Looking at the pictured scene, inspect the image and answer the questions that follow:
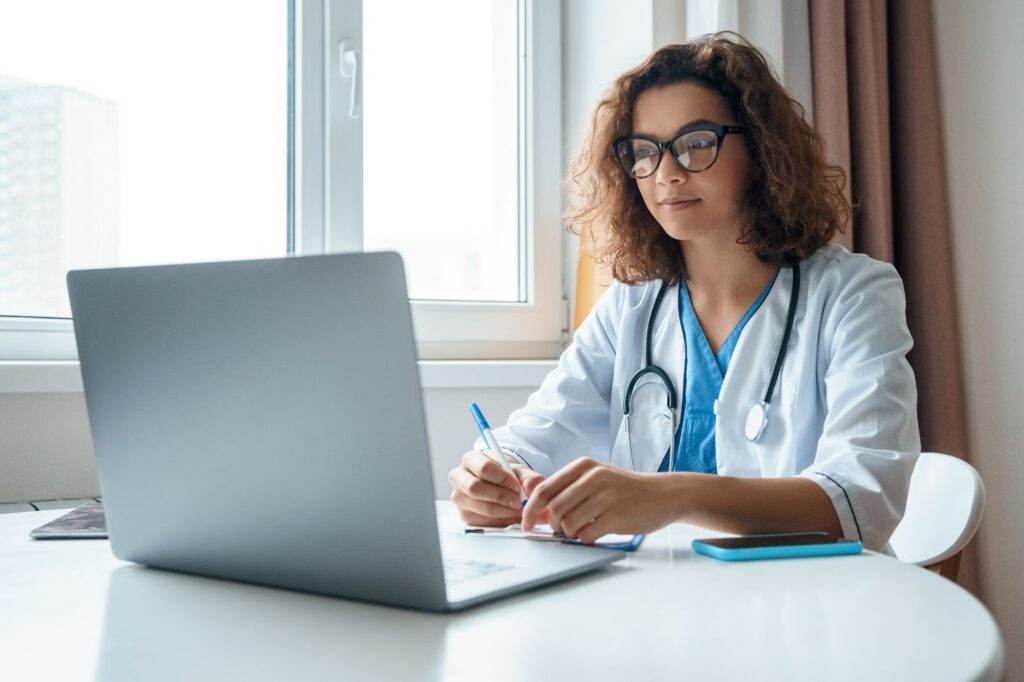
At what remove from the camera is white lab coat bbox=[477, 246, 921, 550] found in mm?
1182

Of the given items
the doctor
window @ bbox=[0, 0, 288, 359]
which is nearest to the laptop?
the doctor

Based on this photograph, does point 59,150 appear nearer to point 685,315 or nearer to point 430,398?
point 430,398

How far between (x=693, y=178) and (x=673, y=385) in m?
0.33

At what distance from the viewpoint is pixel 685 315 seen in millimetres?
1577

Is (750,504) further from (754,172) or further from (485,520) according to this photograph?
(754,172)

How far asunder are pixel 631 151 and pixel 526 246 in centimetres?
98

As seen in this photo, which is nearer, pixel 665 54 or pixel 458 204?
pixel 665 54

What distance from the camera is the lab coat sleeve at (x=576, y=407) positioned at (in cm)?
154

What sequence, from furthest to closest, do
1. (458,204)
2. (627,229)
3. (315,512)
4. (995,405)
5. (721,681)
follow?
(458,204) < (995,405) < (627,229) < (315,512) < (721,681)

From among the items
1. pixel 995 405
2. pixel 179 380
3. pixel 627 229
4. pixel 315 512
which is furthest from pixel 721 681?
pixel 995 405

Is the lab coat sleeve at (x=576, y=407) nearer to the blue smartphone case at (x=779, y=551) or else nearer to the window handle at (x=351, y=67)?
the blue smartphone case at (x=779, y=551)

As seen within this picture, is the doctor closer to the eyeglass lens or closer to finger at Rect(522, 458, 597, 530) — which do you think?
the eyeglass lens

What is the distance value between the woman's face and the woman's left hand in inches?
27.2

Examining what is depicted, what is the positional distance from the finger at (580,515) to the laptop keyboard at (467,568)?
0.11m
